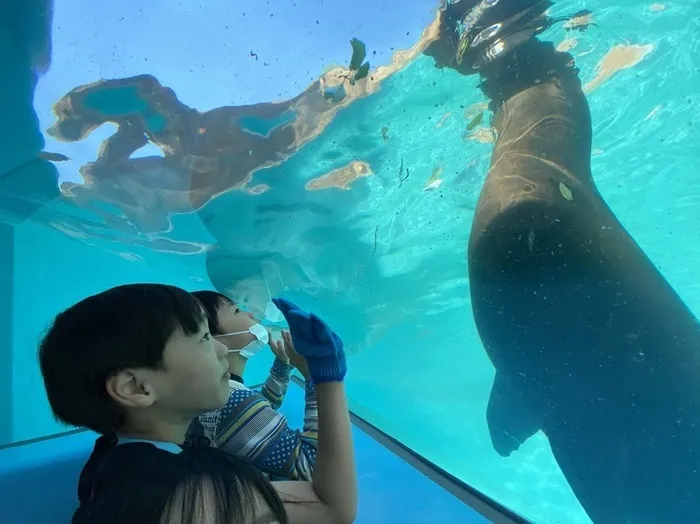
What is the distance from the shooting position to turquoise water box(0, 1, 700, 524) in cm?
504

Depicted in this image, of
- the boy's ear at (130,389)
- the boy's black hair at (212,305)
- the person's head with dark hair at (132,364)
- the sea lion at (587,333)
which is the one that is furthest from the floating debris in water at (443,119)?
the boy's ear at (130,389)

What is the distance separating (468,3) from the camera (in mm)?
3971

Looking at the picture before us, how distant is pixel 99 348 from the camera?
1506 mm

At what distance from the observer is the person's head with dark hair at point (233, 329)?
3018mm

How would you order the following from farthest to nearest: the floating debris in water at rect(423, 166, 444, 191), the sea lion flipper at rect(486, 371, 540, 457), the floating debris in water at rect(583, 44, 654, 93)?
1. the floating debris in water at rect(423, 166, 444, 191)
2. the sea lion flipper at rect(486, 371, 540, 457)
3. the floating debris in water at rect(583, 44, 654, 93)

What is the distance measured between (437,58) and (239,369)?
3.81 meters

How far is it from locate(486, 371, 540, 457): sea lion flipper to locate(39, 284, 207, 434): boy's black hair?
4.13 metres

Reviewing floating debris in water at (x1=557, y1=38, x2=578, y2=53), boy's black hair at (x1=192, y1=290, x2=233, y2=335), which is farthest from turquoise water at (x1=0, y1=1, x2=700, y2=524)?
boy's black hair at (x1=192, y1=290, x2=233, y2=335)

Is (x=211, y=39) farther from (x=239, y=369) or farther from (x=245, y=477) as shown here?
(x=245, y=477)

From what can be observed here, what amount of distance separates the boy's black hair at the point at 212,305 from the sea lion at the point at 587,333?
2503 millimetres

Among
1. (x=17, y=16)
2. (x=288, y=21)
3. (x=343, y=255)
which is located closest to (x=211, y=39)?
(x=288, y=21)

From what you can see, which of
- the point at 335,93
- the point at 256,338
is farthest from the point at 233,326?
the point at 335,93

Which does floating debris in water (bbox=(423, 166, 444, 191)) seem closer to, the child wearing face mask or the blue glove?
the child wearing face mask

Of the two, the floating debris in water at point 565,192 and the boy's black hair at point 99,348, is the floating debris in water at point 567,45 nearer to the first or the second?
the floating debris in water at point 565,192
